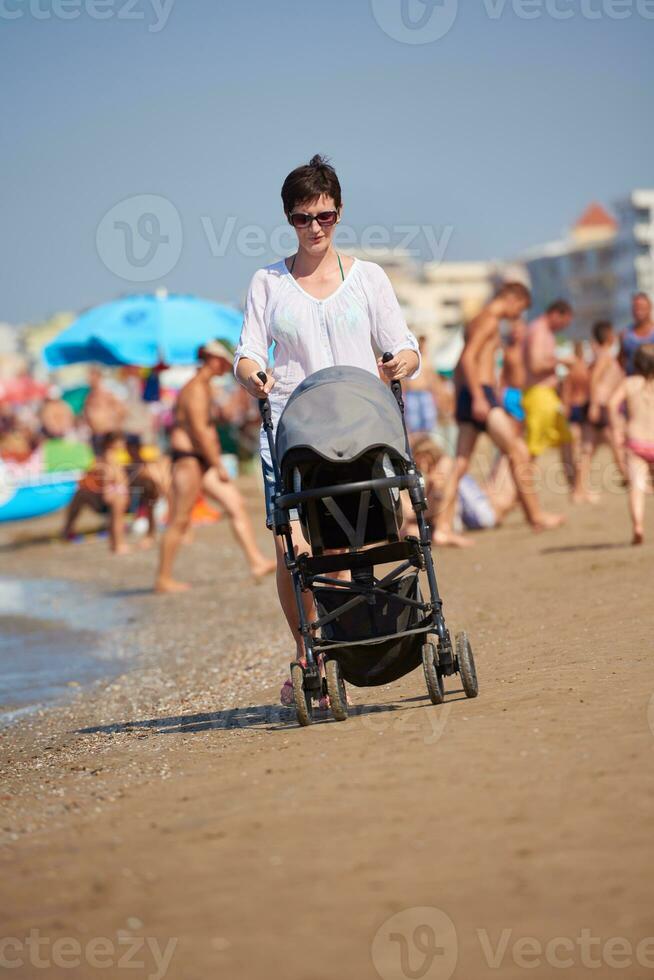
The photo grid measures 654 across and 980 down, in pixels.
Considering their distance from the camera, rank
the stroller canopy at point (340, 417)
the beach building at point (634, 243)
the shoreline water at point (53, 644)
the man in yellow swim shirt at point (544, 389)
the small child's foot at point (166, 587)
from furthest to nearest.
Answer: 1. the beach building at point (634, 243)
2. the man in yellow swim shirt at point (544, 389)
3. the small child's foot at point (166, 587)
4. the shoreline water at point (53, 644)
5. the stroller canopy at point (340, 417)

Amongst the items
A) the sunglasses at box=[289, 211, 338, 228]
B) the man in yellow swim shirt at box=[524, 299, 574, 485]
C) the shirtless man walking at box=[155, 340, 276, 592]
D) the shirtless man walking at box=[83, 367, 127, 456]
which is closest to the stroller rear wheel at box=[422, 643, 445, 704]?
the sunglasses at box=[289, 211, 338, 228]

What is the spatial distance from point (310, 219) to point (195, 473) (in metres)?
6.98

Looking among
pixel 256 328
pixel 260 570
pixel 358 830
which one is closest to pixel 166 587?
pixel 260 570

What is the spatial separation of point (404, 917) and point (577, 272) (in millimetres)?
156806

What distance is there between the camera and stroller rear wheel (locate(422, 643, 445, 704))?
16.7ft

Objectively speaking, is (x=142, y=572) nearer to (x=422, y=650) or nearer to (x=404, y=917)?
(x=422, y=650)

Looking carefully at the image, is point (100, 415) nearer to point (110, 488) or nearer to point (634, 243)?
point (110, 488)

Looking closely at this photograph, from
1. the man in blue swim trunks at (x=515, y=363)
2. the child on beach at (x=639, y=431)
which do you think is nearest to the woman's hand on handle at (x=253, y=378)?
the child on beach at (x=639, y=431)

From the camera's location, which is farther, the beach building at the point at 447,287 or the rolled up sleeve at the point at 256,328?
the beach building at the point at 447,287

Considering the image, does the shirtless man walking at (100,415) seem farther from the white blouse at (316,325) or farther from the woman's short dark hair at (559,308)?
the white blouse at (316,325)

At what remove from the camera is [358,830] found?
3.67 m

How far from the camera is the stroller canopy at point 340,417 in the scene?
4.88 meters

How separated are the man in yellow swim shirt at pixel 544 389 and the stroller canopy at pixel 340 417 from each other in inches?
385

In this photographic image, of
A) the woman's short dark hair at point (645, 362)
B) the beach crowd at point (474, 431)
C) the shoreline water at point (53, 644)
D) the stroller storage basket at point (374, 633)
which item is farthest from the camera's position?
the beach crowd at point (474, 431)
